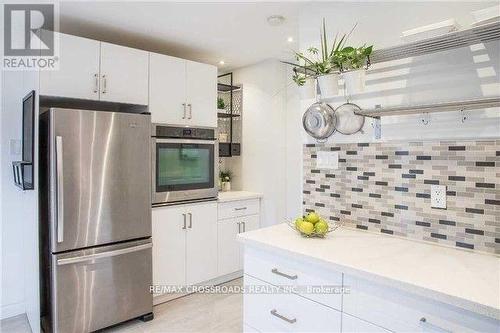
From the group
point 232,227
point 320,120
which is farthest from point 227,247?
point 320,120

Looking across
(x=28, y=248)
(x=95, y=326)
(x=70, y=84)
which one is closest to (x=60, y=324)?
(x=95, y=326)

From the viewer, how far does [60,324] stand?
2082mm

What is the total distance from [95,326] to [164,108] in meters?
1.74

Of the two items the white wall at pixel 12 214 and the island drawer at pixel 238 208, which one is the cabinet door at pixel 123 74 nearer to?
the white wall at pixel 12 214

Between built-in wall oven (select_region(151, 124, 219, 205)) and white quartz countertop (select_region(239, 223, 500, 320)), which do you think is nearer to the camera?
white quartz countertop (select_region(239, 223, 500, 320))

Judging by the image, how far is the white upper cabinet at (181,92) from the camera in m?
2.73

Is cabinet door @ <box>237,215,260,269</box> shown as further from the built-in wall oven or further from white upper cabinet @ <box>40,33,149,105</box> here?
white upper cabinet @ <box>40,33,149,105</box>

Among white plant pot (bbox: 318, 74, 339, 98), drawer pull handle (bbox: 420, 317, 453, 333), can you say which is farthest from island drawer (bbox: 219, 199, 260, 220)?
drawer pull handle (bbox: 420, 317, 453, 333)

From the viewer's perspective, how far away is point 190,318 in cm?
253

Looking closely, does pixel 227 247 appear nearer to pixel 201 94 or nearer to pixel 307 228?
pixel 201 94

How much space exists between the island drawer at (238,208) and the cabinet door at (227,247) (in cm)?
6

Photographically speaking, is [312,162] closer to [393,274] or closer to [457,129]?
[457,129]

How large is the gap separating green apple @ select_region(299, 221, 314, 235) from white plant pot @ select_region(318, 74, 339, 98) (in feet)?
2.44

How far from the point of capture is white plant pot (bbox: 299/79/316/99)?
6.41ft
